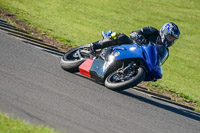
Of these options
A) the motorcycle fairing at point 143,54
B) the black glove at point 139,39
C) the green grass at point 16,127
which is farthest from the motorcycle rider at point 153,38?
the green grass at point 16,127

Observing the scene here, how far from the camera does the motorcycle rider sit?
24.0ft

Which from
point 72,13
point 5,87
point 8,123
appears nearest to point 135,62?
point 5,87

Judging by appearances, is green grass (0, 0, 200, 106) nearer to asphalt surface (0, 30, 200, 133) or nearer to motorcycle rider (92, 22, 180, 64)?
motorcycle rider (92, 22, 180, 64)

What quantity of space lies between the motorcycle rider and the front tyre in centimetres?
71

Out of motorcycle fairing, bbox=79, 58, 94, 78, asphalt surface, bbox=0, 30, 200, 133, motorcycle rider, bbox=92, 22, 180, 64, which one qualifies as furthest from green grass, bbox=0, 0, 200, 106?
asphalt surface, bbox=0, 30, 200, 133

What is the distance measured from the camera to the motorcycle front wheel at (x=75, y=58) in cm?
782

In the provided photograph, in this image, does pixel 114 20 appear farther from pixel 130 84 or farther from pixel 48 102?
pixel 48 102

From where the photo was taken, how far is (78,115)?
503 cm

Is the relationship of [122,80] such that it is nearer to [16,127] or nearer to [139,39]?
[139,39]

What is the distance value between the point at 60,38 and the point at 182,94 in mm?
5118

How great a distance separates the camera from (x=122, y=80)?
7.16 m

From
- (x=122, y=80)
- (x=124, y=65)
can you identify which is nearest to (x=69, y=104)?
(x=122, y=80)

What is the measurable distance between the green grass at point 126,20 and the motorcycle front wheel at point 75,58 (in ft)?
10.2

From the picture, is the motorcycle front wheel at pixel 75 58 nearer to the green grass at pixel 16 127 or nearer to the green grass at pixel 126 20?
the green grass at pixel 126 20
